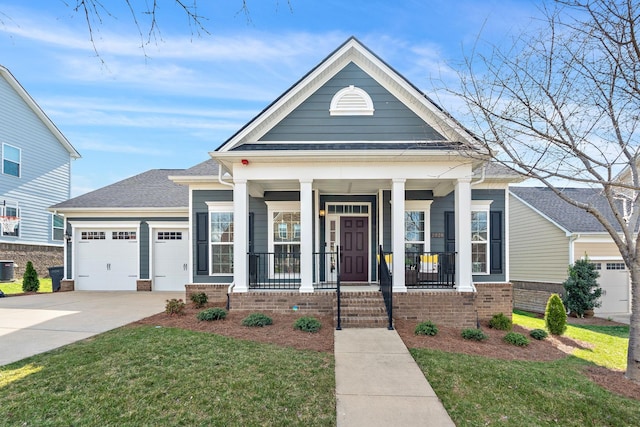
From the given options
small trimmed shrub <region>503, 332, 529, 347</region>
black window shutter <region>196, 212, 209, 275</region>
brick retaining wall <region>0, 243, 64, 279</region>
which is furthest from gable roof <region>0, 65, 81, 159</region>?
small trimmed shrub <region>503, 332, 529, 347</region>

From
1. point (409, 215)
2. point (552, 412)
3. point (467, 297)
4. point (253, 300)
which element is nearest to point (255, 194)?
point (253, 300)

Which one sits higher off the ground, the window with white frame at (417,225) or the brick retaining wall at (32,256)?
the window with white frame at (417,225)

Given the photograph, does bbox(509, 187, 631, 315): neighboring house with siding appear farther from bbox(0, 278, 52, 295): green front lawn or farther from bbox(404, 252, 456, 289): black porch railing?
bbox(0, 278, 52, 295): green front lawn

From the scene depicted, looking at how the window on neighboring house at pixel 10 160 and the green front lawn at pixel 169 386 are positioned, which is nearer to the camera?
the green front lawn at pixel 169 386

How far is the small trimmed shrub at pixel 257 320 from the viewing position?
7273 mm

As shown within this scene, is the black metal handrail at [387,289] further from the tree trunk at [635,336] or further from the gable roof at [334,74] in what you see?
the tree trunk at [635,336]

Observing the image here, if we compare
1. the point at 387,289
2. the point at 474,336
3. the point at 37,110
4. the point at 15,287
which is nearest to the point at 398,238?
the point at 387,289

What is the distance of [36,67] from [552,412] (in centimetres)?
648

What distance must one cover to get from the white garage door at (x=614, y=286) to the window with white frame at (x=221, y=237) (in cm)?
1308

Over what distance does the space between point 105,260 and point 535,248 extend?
16.9 meters

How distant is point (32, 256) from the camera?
17.2m

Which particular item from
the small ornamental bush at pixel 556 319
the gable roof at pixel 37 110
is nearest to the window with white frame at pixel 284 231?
the small ornamental bush at pixel 556 319

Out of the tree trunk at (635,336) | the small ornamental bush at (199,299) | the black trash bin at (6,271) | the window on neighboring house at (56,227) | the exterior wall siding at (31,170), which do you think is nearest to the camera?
the tree trunk at (635,336)

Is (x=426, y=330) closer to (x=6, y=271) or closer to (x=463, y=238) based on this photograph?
(x=463, y=238)
